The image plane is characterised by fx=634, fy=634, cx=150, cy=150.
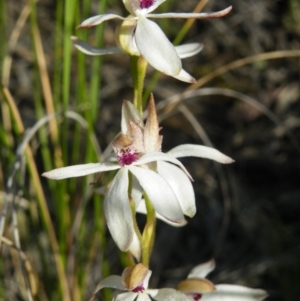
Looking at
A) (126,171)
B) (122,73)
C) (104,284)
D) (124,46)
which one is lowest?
(104,284)

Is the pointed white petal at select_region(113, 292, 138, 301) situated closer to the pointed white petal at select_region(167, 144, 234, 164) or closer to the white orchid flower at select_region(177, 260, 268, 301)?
the white orchid flower at select_region(177, 260, 268, 301)

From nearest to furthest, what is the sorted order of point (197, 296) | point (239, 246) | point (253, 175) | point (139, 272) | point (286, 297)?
point (139, 272) → point (197, 296) → point (286, 297) → point (239, 246) → point (253, 175)

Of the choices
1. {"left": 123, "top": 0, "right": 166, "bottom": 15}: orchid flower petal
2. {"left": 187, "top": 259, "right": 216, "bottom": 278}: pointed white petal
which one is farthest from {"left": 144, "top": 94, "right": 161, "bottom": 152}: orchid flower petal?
{"left": 187, "top": 259, "right": 216, "bottom": 278}: pointed white petal

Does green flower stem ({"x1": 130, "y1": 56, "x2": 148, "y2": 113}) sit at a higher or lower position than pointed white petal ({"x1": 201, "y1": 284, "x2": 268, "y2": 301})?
higher

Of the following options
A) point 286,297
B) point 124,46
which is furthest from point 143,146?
point 286,297

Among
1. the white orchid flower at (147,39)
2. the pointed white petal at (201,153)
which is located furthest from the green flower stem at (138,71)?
the pointed white petal at (201,153)

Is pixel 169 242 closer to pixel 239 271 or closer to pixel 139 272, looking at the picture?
pixel 239 271
